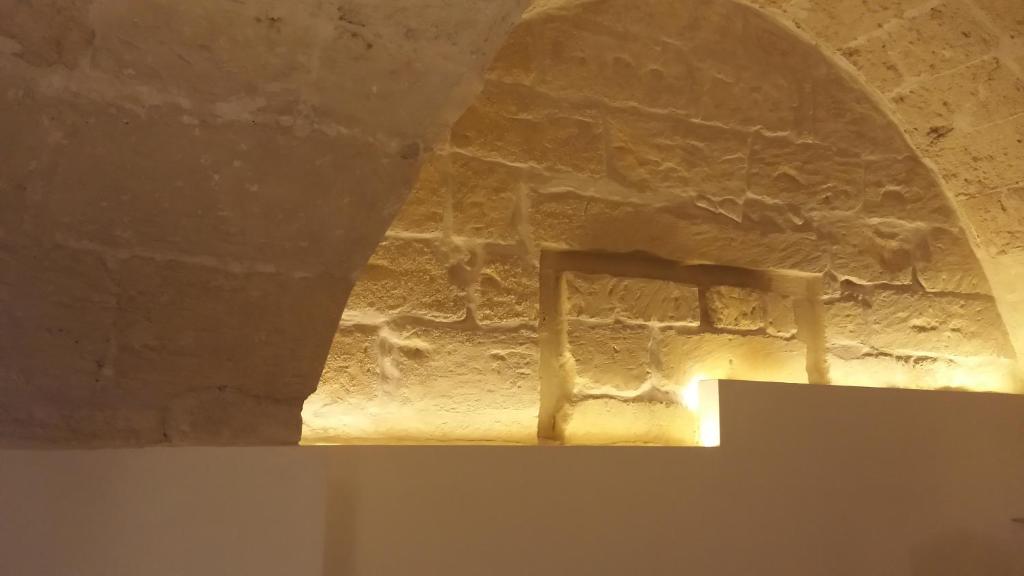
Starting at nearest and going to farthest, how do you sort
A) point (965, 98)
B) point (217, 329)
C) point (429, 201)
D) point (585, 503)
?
point (217, 329) < point (585, 503) < point (429, 201) < point (965, 98)

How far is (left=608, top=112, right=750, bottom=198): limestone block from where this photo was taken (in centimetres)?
260

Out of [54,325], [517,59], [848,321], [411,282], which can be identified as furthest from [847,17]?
[54,325]

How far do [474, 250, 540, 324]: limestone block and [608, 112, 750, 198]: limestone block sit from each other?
0.44 metres

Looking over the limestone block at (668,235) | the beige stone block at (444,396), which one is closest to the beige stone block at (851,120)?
the limestone block at (668,235)

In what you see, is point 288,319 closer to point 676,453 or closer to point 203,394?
point 203,394

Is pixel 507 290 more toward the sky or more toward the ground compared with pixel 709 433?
more toward the sky

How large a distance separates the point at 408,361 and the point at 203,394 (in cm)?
84

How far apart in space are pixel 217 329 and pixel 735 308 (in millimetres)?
1749

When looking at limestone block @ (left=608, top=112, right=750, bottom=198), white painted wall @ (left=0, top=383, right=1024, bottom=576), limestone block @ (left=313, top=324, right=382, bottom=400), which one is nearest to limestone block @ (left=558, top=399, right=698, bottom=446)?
white painted wall @ (left=0, top=383, right=1024, bottom=576)

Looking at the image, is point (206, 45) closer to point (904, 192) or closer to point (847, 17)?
point (847, 17)

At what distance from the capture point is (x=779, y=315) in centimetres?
270

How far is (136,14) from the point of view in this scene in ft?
3.82

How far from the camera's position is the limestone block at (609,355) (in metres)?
2.40

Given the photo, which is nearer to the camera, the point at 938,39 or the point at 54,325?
the point at 54,325
